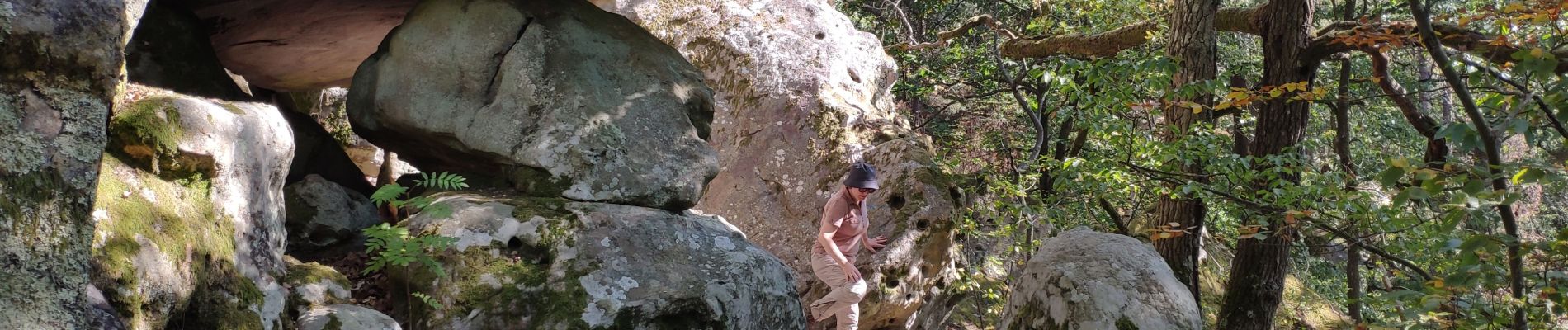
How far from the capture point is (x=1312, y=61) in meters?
6.86

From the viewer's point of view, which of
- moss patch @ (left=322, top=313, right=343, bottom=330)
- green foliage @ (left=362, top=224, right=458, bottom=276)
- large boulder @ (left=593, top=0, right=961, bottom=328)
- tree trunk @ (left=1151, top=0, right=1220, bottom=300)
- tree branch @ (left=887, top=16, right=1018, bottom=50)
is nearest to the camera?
moss patch @ (left=322, top=313, right=343, bottom=330)

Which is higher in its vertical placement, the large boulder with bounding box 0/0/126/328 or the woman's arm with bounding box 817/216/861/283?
the large boulder with bounding box 0/0/126/328

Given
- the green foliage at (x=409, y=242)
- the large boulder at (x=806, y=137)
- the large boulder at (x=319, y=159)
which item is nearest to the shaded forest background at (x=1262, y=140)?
the large boulder at (x=806, y=137)

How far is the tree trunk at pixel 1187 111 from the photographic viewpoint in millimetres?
6953

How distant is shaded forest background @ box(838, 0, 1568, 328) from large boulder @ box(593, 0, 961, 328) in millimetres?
639

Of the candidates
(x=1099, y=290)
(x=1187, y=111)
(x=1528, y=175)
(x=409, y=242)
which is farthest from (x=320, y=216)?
(x=1187, y=111)

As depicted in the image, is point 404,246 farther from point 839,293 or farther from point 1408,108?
point 1408,108

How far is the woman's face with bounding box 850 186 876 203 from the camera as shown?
19.1 ft

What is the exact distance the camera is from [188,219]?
13.1 feet

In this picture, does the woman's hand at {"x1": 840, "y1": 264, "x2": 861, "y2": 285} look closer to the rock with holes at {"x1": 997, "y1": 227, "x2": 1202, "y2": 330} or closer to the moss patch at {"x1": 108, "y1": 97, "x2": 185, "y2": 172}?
the rock with holes at {"x1": 997, "y1": 227, "x2": 1202, "y2": 330}

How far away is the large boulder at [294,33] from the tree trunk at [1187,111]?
5349mm

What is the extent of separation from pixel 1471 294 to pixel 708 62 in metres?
5.62

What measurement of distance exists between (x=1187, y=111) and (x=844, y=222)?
9.67 ft

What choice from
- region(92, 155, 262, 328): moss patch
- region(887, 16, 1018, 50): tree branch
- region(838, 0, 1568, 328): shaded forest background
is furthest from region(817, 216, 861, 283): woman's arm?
region(887, 16, 1018, 50): tree branch
